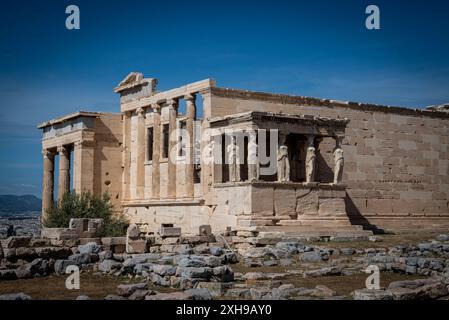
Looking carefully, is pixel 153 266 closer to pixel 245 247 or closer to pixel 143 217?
pixel 245 247

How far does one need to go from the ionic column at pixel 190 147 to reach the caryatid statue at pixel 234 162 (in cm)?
287

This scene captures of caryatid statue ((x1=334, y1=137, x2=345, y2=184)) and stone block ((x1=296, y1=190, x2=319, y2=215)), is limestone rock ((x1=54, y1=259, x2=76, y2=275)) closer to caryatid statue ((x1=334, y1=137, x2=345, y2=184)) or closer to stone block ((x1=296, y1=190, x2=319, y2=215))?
stone block ((x1=296, y1=190, x2=319, y2=215))

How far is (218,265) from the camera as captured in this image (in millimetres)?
13961

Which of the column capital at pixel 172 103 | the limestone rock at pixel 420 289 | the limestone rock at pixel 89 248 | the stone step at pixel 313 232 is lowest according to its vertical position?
the limestone rock at pixel 420 289

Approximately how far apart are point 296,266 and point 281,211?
24.4 feet

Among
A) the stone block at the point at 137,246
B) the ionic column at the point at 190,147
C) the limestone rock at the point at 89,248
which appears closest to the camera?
the limestone rock at the point at 89,248

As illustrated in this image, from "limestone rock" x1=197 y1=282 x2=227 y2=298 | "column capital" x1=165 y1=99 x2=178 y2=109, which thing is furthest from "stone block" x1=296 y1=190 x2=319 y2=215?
"limestone rock" x1=197 y1=282 x2=227 y2=298

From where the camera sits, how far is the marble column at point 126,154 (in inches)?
1211

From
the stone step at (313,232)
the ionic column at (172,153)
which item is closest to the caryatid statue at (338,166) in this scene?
the stone step at (313,232)

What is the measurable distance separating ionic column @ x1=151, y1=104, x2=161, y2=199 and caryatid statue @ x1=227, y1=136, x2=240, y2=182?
5392mm

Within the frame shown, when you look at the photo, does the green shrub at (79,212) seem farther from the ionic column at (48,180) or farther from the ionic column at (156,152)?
the ionic column at (48,180)

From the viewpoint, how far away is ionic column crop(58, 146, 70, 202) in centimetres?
3091
